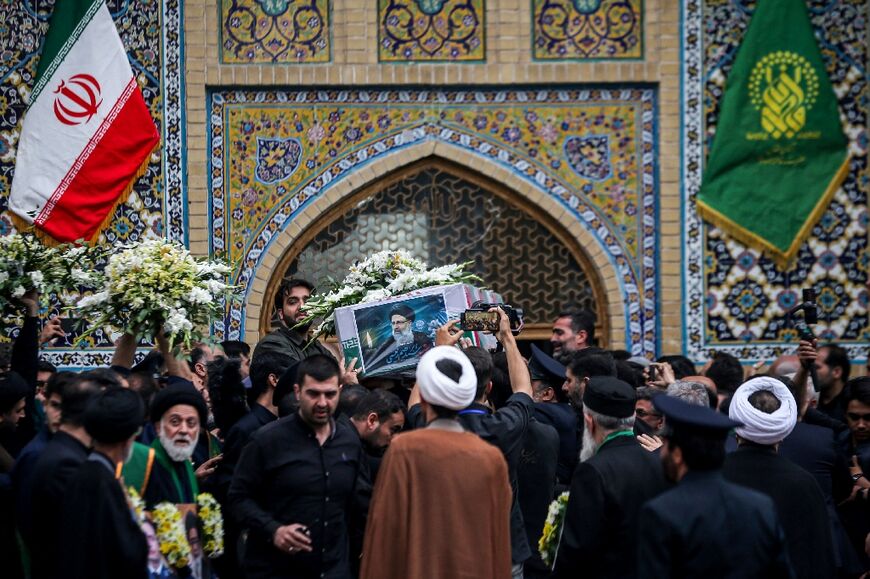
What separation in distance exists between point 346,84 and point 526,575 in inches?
255

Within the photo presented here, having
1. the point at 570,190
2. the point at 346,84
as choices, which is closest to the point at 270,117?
the point at 346,84

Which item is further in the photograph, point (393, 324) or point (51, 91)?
point (51, 91)

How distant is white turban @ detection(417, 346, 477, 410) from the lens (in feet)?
17.3

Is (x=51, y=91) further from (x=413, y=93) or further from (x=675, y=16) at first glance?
(x=675, y=16)

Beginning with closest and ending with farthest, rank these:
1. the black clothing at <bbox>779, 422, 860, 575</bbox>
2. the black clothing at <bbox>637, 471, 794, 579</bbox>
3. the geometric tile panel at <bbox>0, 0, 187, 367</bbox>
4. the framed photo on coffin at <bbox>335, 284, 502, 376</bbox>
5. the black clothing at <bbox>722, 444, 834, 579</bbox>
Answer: the black clothing at <bbox>637, 471, 794, 579</bbox> → the black clothing at <bbox>722, 444, 834, 579</bbox> → the black clothing at <bbox>779, 422, 860, 575</bbox> → the framed photo on coffin at <bbox>335, 284, 502, 376</bbox> → the geometric tile panel at <bbox>0, 0, 187, 367</bbox>

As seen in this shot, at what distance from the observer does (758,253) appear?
12094mm

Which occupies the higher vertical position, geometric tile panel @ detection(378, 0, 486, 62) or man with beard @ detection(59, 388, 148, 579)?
geometric tile panel @ detection(378, 0, 486, 62)

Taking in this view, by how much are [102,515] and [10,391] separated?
203 centimetres

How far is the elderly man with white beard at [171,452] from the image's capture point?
5477 mm

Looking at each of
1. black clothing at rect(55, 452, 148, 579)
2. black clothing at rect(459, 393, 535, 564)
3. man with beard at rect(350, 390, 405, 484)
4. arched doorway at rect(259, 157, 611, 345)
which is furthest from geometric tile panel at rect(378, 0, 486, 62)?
black clothing at rect(55, 452, 148, 579)

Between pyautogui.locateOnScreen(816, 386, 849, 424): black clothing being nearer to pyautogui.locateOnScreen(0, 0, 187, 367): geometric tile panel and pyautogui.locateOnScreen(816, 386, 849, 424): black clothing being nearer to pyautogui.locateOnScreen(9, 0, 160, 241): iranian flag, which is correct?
pyautogui.locateOnScreen(0, 0, 187, 367): geometric tile panel

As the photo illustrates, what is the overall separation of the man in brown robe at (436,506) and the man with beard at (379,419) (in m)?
1.20

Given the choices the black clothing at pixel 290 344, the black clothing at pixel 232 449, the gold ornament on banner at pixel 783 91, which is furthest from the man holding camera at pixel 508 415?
the gold ornament on banner at pixel 783 91

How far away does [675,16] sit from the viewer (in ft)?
39.9
